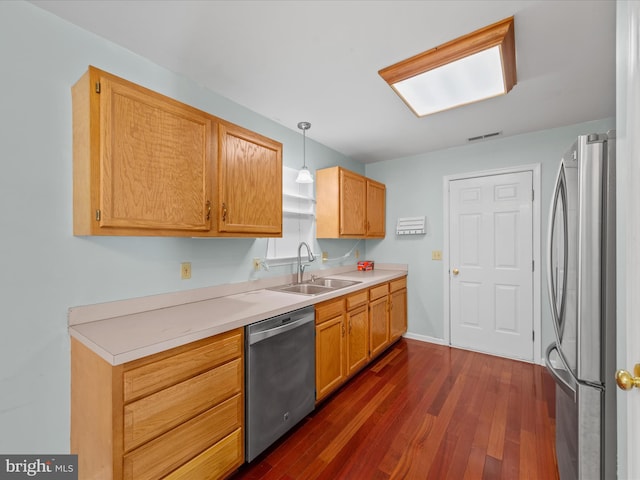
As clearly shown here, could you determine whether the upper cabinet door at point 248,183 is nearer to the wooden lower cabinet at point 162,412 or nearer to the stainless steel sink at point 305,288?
the stainless steel sink at point 305,288

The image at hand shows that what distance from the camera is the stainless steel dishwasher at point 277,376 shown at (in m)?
1.60

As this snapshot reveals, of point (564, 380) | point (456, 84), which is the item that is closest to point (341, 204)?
point (456, 84)

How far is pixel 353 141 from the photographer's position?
3.24 metres

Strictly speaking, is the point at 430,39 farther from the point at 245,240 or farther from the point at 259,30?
the point at 245,240

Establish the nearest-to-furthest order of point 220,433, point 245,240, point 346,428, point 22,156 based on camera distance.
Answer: point 22,156
point 220,433
point 346,428
point 245,240

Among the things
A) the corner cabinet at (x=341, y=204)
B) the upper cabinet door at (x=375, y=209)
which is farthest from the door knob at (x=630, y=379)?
the upper cabinet door at (x=375, y=209)

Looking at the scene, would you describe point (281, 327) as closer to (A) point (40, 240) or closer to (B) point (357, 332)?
(B) point (357, 332)

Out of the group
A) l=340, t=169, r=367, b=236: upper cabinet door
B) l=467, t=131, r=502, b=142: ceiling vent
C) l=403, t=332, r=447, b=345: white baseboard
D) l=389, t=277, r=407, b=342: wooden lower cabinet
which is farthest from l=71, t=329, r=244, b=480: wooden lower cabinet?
l=467, t=131, r=502, b=142: ceiling vent

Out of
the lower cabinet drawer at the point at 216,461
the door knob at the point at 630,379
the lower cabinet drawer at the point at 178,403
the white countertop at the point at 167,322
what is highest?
the door knob at the point at 630,379

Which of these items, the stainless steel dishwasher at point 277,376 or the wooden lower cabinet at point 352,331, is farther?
the wooden lower cabinet at point 352,331

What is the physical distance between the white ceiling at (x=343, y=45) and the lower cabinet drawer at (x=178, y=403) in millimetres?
1828

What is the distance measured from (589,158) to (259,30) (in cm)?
173

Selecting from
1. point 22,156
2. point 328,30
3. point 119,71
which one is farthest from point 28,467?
point 328,30

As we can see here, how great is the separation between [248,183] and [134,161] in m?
0.71
